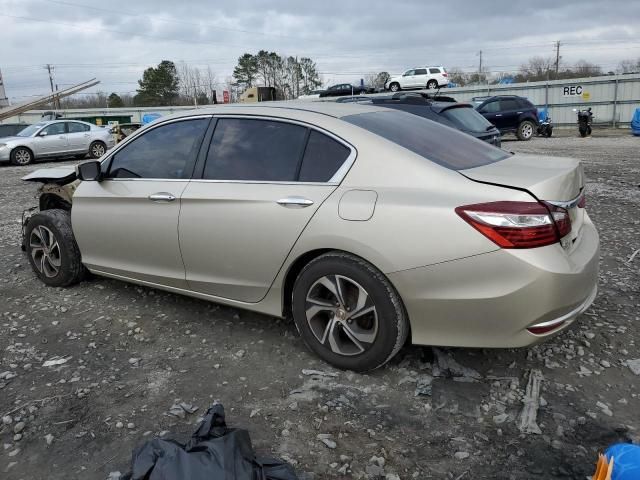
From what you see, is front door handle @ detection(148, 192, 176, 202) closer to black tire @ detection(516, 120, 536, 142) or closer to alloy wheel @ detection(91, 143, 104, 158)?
alloy wheel @ detection(91, 143, 104, 158)

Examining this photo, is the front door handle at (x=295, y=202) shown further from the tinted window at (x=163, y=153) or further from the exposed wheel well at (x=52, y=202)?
the exposed wheel well at (x=52, y=202)

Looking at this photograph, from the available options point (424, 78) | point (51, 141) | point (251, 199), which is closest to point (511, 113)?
point (424, 78)

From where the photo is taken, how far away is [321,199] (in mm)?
3035

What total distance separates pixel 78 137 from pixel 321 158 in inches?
694

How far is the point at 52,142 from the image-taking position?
1784cm

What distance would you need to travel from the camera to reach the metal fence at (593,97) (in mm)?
26078

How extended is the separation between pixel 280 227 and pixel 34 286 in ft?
9.97

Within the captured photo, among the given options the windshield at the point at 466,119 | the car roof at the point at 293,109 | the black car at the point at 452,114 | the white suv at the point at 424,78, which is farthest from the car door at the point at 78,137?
the white suv at the point at 424,78

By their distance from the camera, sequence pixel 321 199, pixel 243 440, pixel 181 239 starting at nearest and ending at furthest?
pixel 243 440 → pixel 321 199 → pixel 181 239

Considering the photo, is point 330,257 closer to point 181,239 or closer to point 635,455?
point 181,239

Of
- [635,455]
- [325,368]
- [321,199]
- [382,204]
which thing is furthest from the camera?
[325,368]

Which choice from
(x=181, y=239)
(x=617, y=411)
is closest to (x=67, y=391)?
(x=181, y=239)

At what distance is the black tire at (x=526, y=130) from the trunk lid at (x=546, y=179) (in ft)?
62.5

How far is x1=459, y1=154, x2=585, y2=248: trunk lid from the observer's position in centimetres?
272
